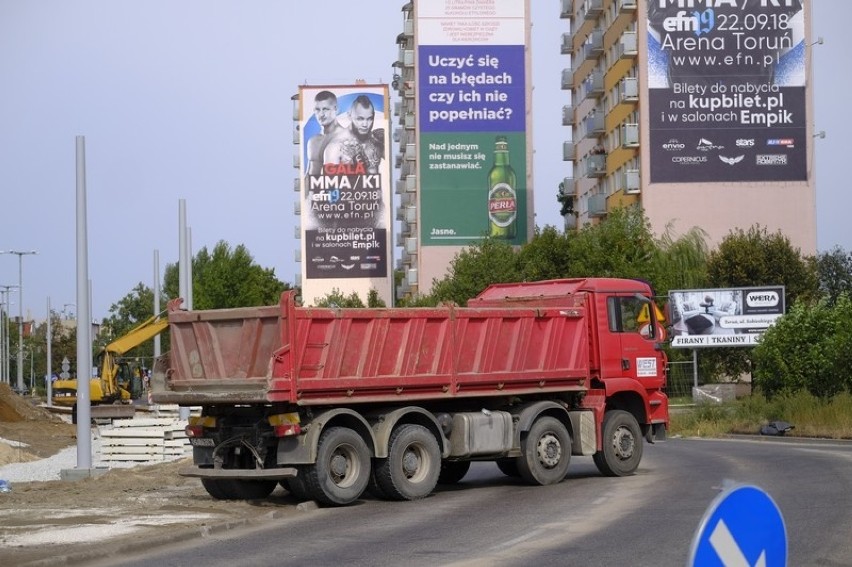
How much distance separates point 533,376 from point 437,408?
Answer: 1.71 m

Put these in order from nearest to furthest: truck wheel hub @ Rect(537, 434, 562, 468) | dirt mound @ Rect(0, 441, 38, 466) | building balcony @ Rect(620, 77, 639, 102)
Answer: truck wheel hub @ Rect(537, 434, 562, 468)
dirt mound @ Rect(0, 441, 38, 466)
building balcony @ Rect(620, 77, 639, 102)

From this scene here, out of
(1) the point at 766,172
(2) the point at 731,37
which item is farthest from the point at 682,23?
(1) the point at 766,172

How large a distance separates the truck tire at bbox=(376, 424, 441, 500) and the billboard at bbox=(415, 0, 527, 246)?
8324 cm

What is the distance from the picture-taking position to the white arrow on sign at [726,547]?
4910mm

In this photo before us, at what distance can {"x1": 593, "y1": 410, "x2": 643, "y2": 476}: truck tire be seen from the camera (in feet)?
71.4

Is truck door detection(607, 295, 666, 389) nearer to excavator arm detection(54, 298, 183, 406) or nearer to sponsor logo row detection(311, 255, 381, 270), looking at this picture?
excavator arm detection(54, 298, 183, 406)

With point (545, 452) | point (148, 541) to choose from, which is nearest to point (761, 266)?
point (545, 452)

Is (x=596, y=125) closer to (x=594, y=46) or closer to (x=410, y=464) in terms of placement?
(x=594, y=46)

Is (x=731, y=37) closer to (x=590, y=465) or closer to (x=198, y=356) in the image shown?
(x=590, y=465)

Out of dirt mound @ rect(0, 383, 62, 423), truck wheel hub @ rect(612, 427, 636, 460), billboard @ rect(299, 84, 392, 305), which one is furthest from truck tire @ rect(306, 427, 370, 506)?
billboard @ rect(299, 84, 392, 305)

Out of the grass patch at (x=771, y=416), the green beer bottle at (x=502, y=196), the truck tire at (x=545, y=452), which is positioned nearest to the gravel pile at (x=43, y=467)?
the truck tire at (x=545, y=452)

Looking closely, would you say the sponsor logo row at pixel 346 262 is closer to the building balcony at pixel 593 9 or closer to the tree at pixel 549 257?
the building balcony at pixel 593 9

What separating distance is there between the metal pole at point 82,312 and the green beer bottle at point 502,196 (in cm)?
7829

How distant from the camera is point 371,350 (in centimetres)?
1841
